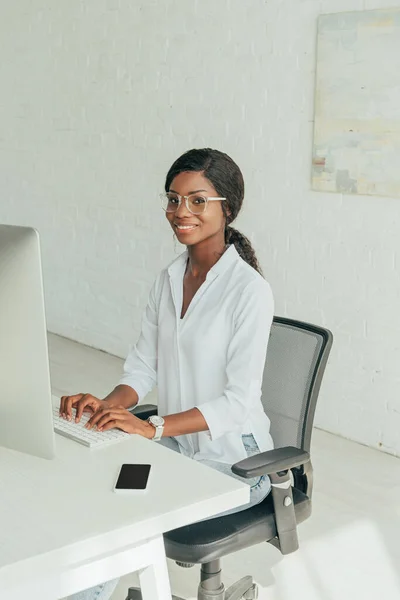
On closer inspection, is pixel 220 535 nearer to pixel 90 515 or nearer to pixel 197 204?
pixel 90 515

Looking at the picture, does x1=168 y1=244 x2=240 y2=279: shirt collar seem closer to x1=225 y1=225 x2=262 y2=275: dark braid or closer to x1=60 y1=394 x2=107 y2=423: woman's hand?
x1=225 y1=225 x2=262 y2=275: dark braid

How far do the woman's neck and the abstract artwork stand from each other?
156 cm

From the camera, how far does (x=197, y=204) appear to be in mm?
2326

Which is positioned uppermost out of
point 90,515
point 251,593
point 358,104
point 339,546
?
point 358,104

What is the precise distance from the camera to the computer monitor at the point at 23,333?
5.33 ft

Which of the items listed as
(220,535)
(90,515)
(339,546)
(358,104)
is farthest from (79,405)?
(358,104)

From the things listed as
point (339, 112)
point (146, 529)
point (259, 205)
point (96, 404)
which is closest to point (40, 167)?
point (259, 205)

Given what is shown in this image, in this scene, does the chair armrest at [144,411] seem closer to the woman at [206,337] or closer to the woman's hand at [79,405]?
the woman at [206,337]

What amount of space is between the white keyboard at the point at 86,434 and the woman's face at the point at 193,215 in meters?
0.53

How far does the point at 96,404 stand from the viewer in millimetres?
2131

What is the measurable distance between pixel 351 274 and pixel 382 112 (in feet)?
2.29

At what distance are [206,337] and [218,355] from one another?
0.05 meters

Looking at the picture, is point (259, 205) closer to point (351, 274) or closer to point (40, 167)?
point (351, 274)

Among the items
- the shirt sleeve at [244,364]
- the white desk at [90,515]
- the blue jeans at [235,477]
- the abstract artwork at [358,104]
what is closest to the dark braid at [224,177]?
the shirt sleeve at [244,364]
